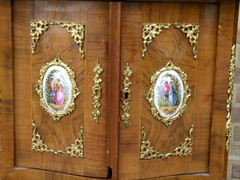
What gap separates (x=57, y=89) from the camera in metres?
1.12

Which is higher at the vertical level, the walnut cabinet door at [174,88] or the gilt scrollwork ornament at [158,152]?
the walnut cabinet door at [174,88]

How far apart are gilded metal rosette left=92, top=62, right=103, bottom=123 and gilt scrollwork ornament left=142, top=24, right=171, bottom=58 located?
0.14m

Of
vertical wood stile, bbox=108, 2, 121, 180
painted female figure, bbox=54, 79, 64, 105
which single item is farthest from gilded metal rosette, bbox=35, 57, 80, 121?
vertical wood stile, bbox=108, 2, 121, 180

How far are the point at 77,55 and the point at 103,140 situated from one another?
0.88 feet

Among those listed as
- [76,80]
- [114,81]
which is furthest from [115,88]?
[76,80]

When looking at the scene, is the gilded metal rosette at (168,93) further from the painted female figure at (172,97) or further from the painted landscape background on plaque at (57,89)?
the painted landscape background on plaque at (57,89)

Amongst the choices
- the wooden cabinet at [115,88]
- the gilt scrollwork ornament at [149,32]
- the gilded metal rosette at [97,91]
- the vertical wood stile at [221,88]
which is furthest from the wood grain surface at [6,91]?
the vertical wood stile at [221,88]

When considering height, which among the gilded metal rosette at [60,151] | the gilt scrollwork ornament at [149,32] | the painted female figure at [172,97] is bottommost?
the gilded metal rosette at [60,151]

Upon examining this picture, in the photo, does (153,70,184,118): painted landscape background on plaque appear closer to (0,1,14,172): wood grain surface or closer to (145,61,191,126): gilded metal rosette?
(145,61,191,126): gilded metal rosette

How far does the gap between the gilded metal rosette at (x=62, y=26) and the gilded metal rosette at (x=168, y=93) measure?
233 mm

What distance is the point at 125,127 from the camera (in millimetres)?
1100

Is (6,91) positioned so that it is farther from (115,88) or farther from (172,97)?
(172,97)

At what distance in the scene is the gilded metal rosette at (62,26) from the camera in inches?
42.3

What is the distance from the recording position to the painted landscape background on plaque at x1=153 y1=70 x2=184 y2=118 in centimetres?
110
